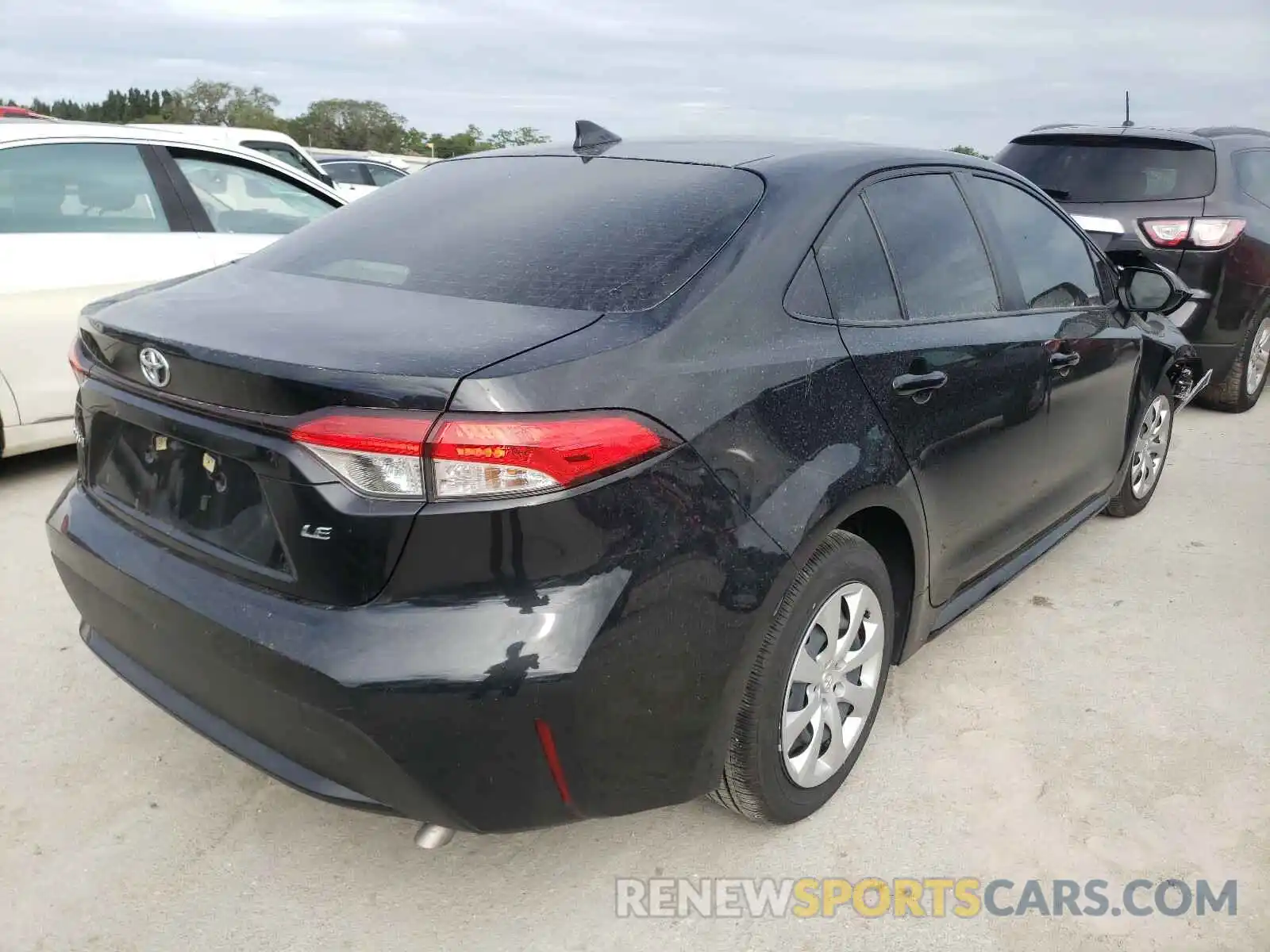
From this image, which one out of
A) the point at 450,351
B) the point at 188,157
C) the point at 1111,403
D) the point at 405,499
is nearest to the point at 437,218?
the point at 450,351

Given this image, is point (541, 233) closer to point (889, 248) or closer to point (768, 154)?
point (768, 154)

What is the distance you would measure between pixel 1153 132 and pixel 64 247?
6.07 meters

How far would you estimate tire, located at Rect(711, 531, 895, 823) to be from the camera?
2.21 metres

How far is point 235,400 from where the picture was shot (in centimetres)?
192

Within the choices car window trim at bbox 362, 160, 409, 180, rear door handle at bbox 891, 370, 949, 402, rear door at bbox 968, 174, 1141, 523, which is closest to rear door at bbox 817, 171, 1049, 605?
rear door handle at bbox 891, 370, 949, 402

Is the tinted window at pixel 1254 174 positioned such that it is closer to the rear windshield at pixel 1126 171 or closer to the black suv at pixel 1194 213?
the black suv at pixel 1194 213

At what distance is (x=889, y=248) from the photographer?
2695 mm

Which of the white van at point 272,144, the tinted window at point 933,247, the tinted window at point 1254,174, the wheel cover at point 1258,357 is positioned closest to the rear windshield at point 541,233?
the tinted window at point 933,247

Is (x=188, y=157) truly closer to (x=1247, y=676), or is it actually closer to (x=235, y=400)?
(x=235, y=400)

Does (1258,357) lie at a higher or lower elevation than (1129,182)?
lower

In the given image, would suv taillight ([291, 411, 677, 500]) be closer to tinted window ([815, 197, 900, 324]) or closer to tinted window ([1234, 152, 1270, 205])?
tinted window ([815, 197, 900, 324])

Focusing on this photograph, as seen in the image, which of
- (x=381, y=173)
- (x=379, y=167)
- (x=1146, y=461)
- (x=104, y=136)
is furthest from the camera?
(x=381, y=173)

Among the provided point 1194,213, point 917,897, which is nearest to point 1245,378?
point 1194,213

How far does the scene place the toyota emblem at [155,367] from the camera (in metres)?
2.06
